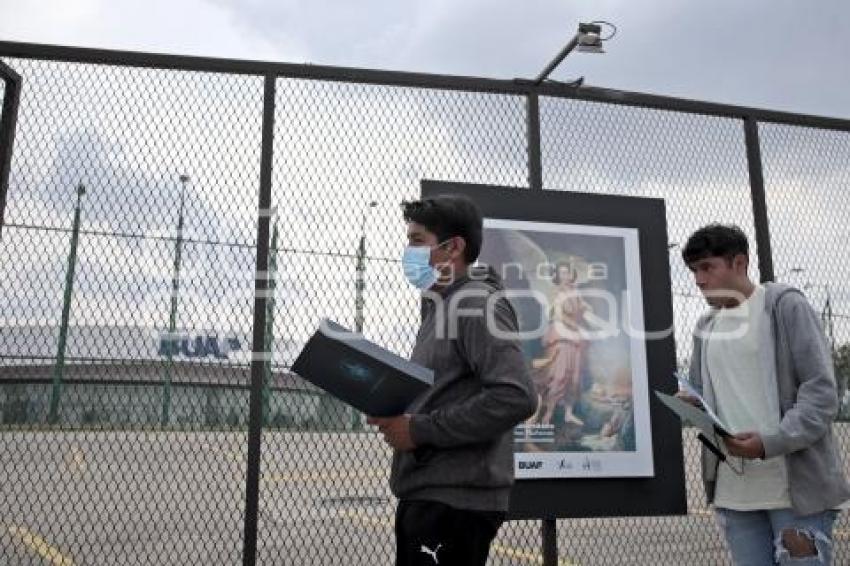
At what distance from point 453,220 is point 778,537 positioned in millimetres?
1509

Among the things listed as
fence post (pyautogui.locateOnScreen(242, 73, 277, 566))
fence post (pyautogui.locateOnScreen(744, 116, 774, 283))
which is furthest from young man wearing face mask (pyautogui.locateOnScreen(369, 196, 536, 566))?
fence post (pyautogui.locateOnScreen(744, 116, 774, 283))

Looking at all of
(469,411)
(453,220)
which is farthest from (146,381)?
(469,411)

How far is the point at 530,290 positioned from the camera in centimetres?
412

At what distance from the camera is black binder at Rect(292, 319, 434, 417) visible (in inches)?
78.6

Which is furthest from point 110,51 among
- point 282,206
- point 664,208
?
point 664,208

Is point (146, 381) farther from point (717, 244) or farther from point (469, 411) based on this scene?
point (469, 411)

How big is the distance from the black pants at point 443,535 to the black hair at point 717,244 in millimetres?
1310

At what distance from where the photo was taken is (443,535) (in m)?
2.01

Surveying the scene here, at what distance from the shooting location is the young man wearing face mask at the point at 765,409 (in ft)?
8.16

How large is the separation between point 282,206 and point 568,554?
4.26m

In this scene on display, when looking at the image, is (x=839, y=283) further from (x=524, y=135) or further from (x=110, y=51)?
(x=110, y=51)

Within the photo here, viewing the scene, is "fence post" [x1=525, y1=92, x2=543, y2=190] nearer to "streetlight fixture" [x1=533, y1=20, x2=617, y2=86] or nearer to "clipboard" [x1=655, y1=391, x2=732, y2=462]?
"streetlight fixture" [x1=533, y1=20, x2=617, y2=86]

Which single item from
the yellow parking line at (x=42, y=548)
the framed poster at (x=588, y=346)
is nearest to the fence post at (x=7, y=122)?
the framed poster at (x=588, y=346)

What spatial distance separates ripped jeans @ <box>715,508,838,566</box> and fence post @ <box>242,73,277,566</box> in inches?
81.9
